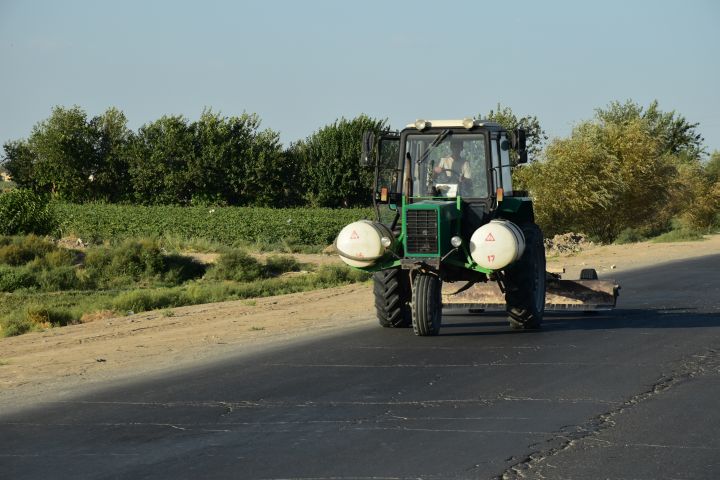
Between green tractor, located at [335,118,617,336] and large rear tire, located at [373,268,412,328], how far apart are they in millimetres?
16

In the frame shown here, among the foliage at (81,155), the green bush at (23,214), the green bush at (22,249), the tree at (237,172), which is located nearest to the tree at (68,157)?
the foliage at (81,155)

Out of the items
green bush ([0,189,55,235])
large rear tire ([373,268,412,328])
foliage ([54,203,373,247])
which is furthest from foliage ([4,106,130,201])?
large rear tire ([373,268,412,328])

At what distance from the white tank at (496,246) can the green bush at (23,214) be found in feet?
122

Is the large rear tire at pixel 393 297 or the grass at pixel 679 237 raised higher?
the grass at pixel 679 237

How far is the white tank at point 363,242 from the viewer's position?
1485 cm

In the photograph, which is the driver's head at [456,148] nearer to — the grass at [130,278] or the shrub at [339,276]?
the grass at [130,278]

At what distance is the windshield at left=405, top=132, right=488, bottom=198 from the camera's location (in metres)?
15.7

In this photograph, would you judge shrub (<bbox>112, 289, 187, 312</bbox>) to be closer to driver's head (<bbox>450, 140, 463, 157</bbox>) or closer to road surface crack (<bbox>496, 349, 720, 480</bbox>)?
driver's head (<bbox>450, 140, 463, 157</bbox>)

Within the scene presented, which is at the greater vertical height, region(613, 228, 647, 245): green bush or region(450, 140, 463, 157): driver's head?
region(450, 140, 463, 157): driver's head

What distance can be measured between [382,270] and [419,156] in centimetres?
185

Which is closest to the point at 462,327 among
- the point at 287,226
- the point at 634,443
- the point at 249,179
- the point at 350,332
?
the point at 350,332

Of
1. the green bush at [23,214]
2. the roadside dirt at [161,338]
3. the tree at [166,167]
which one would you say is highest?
the tree at [166,167]

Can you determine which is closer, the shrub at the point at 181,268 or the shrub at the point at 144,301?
the shrub at the point at 144,301

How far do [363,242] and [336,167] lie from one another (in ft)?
206
